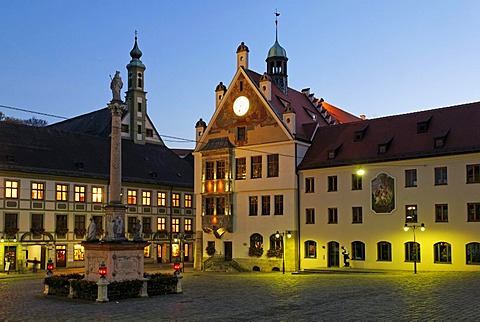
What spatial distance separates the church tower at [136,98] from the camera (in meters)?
73.4

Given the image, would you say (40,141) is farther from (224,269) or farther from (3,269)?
(224,269)

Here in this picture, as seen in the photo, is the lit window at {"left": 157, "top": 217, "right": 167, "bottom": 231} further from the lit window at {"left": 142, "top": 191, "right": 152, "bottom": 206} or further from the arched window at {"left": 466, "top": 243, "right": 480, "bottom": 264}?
the arched window at {"left": 466, "top": 243, "right": 480, "bottom": 264}

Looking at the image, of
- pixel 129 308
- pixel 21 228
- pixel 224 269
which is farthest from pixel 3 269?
pixel 129 308

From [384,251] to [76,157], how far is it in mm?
28302

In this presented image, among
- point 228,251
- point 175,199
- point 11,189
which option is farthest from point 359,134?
point 11,189

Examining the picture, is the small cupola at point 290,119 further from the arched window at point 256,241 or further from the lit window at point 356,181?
the arched window at point 256,241

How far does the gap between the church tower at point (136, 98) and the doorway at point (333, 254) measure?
33823 mm

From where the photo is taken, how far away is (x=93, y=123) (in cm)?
7344

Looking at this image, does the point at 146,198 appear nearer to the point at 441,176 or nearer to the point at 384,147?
the point at 384,147

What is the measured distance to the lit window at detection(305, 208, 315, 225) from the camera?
46.9 meters

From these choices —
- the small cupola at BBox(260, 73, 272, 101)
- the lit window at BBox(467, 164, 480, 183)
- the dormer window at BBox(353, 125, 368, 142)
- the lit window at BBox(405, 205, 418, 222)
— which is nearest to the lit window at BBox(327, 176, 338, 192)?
the dormer window at BBox(353, 125, 368, 142)

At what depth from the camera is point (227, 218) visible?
50.5 m

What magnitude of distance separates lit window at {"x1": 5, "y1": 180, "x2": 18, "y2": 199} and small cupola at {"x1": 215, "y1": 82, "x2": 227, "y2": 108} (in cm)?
1756

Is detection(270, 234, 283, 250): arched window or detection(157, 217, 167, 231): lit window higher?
detection(157, 217, 167, 231): lit window
